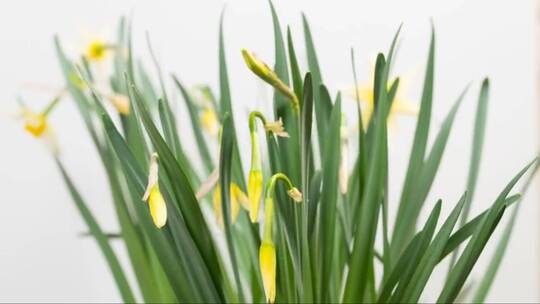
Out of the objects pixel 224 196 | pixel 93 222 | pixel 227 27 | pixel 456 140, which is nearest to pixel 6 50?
pixel 227 27

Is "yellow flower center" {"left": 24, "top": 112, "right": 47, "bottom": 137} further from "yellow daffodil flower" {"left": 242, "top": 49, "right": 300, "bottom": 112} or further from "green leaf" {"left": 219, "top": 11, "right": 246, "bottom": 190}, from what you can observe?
"yellow daffodil flower" {"left": 242, "top": 49, "right": 300, "bottom": 112}

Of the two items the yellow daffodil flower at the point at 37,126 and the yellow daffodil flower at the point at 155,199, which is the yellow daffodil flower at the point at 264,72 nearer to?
the yellow daffodil flower at the point at 155,199

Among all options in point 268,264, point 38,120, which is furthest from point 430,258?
point 38,120

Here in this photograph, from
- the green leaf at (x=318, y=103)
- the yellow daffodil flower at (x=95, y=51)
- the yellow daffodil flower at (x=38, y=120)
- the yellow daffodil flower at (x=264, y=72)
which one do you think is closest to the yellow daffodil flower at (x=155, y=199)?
the yellow daffodil flower at (x=264, y=72)

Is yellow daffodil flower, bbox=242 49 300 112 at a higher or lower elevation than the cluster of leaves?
higher

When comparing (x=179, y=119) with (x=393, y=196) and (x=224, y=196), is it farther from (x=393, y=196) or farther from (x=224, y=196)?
(x=224, y=196)

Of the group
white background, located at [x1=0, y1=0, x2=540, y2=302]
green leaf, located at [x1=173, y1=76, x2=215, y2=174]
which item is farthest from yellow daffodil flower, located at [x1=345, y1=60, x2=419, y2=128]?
green leaf, located at [x1=173, y1=76, x2=215, y2=174]

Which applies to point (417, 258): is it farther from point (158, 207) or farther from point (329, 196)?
point (158, 207)
